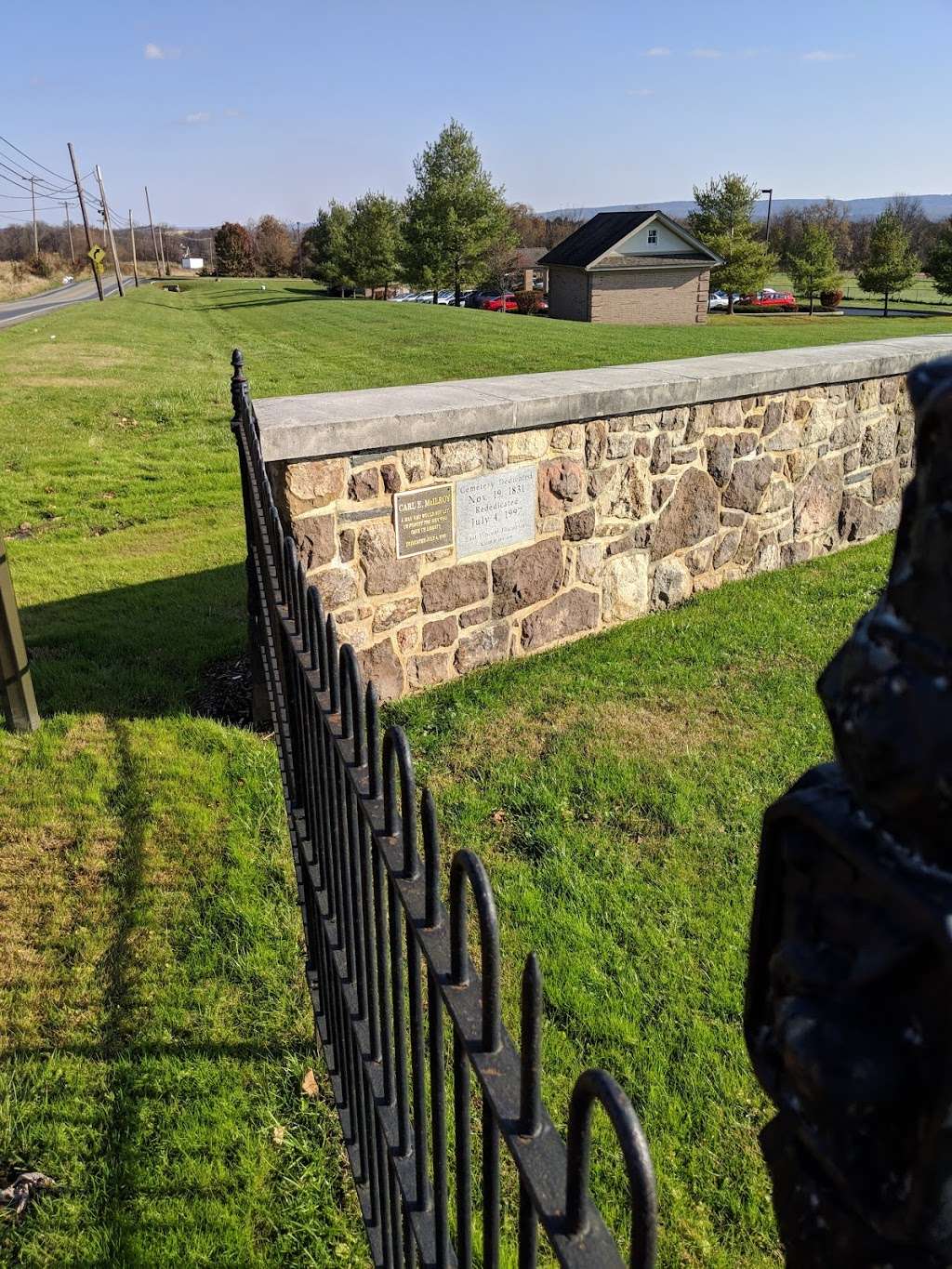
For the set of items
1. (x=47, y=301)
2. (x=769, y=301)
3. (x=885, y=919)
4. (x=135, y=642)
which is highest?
(x=885, y=919)

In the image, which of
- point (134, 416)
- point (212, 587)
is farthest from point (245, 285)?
point (212, 587)

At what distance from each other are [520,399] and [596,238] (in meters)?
42.3

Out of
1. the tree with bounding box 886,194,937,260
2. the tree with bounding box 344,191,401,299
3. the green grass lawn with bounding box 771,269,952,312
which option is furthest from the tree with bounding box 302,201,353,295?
the tree with bounding box 886,194,937,260

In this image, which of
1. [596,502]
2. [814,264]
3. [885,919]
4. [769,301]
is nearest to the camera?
[885,919]

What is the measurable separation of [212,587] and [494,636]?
Answer: 2246 mm

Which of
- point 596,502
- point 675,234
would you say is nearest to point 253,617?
point 596,502

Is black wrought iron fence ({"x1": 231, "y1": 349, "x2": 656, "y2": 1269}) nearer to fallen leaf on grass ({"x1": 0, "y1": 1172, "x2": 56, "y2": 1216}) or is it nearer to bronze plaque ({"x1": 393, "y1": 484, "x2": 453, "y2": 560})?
fallen leaf on grass ({"x1": 0, "y1": 1172, "x2": 56, "y2": 1216})

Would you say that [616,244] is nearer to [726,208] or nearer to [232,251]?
[726,208]

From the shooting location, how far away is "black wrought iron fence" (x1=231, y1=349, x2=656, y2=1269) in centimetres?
103

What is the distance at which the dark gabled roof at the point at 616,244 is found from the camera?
139 ft

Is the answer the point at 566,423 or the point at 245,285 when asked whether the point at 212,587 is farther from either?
the point at 245,285

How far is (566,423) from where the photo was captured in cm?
542

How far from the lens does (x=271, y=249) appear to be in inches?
3462

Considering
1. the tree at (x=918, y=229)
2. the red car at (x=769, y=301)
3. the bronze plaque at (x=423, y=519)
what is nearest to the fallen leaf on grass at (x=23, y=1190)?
the bronze plaque at (x=423, y=519)
